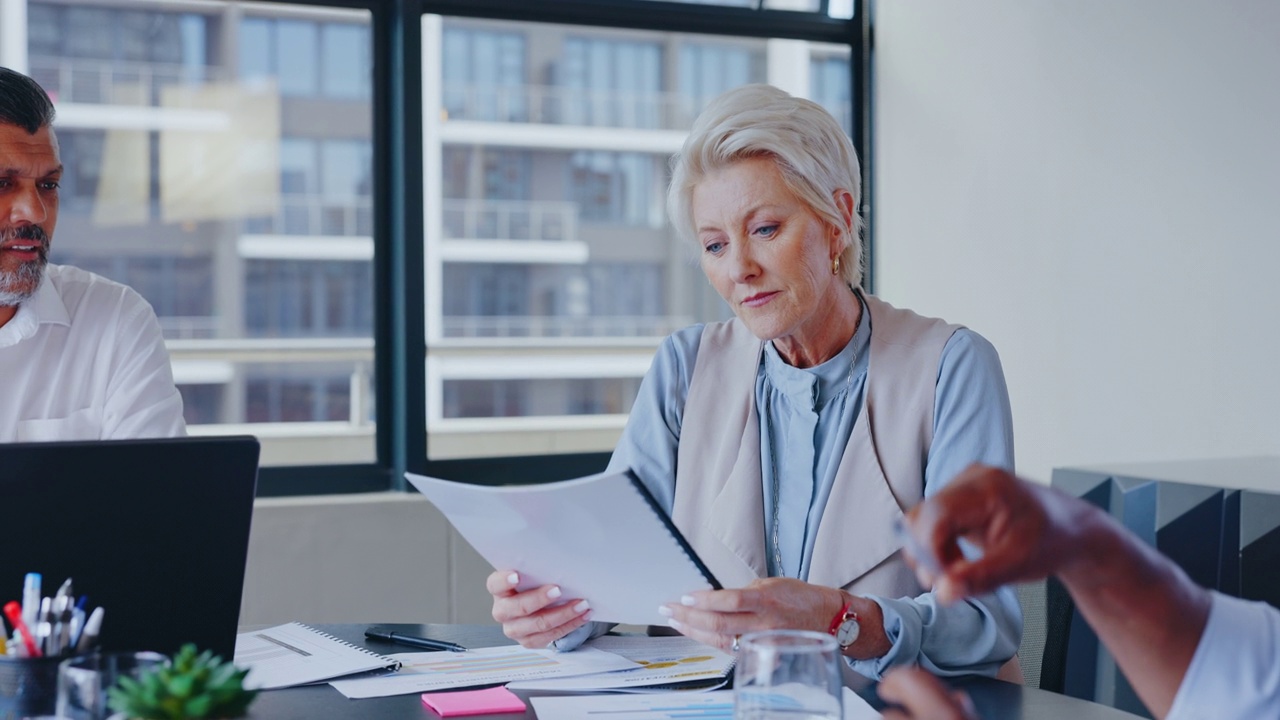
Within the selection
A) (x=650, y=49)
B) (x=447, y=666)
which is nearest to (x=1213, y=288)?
(x=650, y=49)

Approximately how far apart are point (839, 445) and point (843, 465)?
1.8 inches

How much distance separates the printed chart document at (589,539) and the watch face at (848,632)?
0.63 ft

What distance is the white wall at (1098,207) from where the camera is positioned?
9.29ft

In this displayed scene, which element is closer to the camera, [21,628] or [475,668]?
[21,628]

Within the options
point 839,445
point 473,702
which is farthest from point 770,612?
point 839,445

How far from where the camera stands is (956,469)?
1695 mm

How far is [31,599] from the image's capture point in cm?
110

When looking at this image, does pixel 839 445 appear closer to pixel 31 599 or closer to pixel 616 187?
pixel 31 599

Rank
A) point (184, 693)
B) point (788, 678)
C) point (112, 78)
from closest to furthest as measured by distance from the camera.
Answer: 1. point (184, 693)
2. point (788, 678)
3. point (112, 78)

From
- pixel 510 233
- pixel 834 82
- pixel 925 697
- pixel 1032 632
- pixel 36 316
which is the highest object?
pixel 834 82

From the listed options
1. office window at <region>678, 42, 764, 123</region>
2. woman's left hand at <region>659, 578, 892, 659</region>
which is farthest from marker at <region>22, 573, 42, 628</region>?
→ office window at <region>678, 42, 764, 123</region>

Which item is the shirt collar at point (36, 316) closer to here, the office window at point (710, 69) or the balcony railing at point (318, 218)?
the balcony railing at point (318, 218)

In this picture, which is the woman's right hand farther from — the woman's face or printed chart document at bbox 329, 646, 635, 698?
the woman's face

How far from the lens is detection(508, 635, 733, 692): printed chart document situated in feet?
4.72
